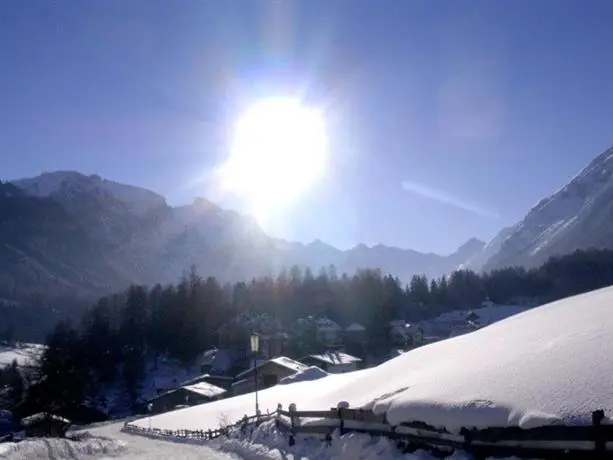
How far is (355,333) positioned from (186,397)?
55.7 meters

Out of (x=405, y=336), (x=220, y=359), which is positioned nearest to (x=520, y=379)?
(x=220, y=359)

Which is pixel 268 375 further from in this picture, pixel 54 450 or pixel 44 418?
pixel 54 450

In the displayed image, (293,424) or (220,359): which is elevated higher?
(220,359)

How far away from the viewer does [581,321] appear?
16.8m

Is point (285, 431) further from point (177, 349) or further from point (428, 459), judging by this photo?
point (177, 349)

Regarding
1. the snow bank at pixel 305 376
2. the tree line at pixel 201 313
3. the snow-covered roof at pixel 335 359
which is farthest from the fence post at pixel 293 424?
the snow-covered roof at pixel 335 359

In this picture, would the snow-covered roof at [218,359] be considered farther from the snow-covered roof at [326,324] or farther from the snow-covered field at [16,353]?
the snow-covered field at [16,353]

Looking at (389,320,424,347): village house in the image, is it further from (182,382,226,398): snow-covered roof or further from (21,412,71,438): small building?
(21,412,71,438): small building

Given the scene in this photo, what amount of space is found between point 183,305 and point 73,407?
174 ft

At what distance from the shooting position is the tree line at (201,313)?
102312mm

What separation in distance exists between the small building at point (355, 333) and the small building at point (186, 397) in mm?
46973

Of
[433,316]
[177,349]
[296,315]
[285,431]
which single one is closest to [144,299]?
[177,349]

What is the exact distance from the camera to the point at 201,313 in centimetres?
13138

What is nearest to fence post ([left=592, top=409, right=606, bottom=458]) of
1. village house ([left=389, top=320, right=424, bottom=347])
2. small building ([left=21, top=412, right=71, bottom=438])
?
small building ([left=21, top=412, right=71, bottom=438])
